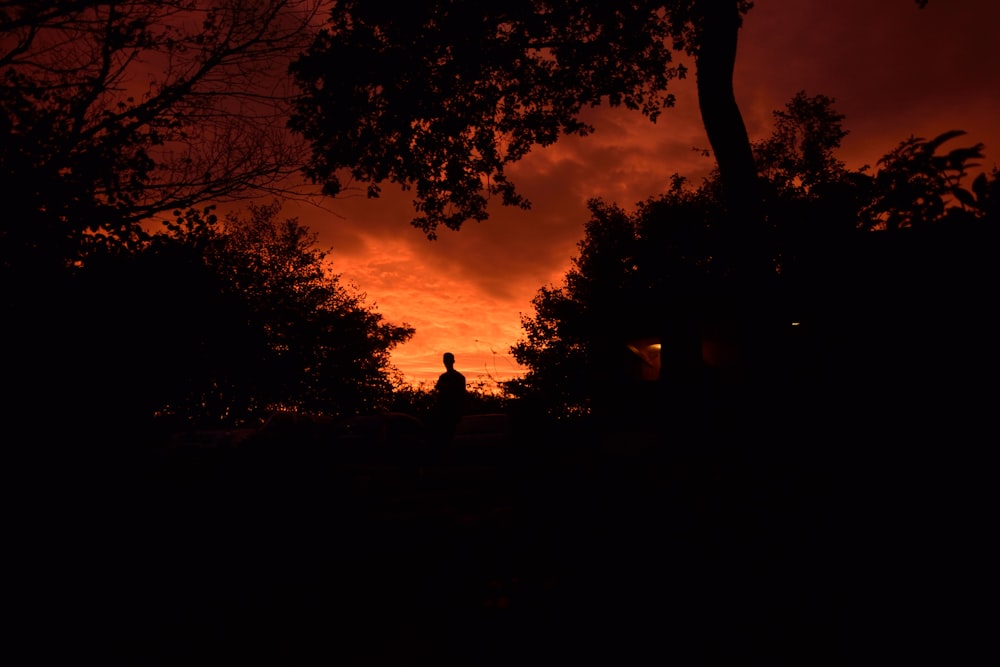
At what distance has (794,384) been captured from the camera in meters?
5.16

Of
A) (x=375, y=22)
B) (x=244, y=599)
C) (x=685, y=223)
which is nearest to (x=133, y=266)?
(x=375, y=22)

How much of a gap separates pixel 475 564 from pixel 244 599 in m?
1.74

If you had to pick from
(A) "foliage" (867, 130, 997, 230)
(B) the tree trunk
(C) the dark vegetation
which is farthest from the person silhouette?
(A) "foliage" (867, 130, 997, 230)

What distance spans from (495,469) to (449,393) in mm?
1749

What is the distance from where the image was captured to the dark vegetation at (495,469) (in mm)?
2553

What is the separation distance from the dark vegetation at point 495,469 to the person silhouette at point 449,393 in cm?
119

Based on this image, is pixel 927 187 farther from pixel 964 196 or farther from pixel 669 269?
pixel 669 269

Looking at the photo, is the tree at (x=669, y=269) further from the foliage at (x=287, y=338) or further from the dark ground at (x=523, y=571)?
the foliage at (x=287, y=338)

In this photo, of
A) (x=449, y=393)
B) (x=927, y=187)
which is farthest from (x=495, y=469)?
(x=927, y=187)

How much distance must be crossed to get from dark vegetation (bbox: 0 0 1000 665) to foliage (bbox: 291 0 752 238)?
0.06m

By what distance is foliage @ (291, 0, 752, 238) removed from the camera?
8117 millimetres

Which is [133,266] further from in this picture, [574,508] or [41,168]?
[574,508]

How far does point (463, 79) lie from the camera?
29.7 ft

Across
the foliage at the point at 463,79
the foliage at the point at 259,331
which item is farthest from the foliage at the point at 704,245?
the foliage at the point at 259,331
